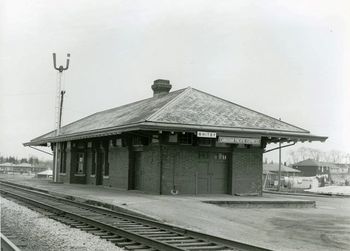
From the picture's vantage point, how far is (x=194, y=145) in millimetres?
19938

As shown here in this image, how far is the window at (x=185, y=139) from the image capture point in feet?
65.1

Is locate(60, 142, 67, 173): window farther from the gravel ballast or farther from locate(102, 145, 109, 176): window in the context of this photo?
the gravel ballast

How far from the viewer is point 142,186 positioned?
69.6ft

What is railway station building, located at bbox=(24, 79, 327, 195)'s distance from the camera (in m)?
19.4

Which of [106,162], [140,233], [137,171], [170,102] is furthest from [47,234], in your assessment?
[106,162]

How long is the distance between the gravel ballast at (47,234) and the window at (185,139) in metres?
7.76

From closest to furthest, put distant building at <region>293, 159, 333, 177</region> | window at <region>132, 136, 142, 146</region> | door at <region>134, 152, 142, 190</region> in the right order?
window at <region>132, 136, 142, 146</region>, door at <region>134, 152, 142, 190</region>, distant building at <region>293, 159, 333, 177</region>

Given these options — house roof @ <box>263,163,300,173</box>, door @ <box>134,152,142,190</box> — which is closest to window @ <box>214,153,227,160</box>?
door @ <box>134,152,142,190</box>

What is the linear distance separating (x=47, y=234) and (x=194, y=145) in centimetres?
1067

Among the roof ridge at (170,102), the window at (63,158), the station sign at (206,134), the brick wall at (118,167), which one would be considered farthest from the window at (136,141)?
the window at (63,158)

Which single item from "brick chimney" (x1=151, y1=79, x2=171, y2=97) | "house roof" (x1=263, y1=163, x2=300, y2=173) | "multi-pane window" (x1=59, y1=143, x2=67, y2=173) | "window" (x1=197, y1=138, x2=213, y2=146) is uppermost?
"brick chimney" (x1=151, y1=79, x2=171, y2=97)

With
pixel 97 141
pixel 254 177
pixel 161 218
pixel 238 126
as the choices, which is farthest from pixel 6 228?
pixel 97 141

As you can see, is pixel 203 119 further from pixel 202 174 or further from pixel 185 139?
pixel 202 174

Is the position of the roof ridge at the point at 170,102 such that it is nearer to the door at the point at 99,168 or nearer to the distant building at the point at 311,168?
the door at the point at 99,168
